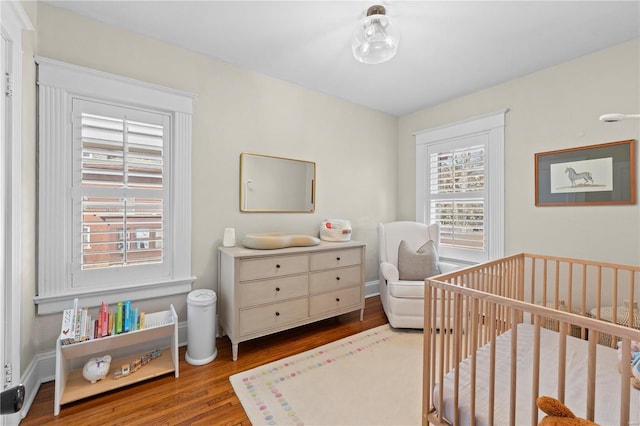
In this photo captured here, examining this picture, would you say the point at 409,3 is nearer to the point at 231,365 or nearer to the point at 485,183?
the point at 485,183

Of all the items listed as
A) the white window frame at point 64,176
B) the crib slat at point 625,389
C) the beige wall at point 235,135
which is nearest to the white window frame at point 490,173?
the beige wall at point 235,135

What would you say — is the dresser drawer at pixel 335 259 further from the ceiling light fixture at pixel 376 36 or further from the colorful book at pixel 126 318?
the ceiling light fixture at pixel 376 36

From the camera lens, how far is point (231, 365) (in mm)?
2053

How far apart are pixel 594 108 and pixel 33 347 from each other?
4.44 meters

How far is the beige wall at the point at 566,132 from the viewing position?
2.15 metres

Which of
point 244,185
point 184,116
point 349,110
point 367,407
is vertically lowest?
point 367,407

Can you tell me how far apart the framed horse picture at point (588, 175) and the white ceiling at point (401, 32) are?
2.65 ft

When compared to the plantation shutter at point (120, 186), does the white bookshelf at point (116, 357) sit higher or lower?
lower

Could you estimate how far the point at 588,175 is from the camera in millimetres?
2324

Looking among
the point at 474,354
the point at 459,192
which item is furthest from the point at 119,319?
the point at 459,192

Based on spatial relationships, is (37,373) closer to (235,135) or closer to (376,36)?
(235,135)

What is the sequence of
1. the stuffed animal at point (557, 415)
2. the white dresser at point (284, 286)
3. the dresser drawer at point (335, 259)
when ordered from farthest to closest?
the dresser drawer at point (335, 259), the white dresser at point (284, 286), the stuffed animal at point (557, 415)

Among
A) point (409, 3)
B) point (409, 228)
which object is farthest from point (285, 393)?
point (409, 3)

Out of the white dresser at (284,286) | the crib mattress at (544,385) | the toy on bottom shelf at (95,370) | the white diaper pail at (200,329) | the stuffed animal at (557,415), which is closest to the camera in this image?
the stuffed animal at (557,415)
